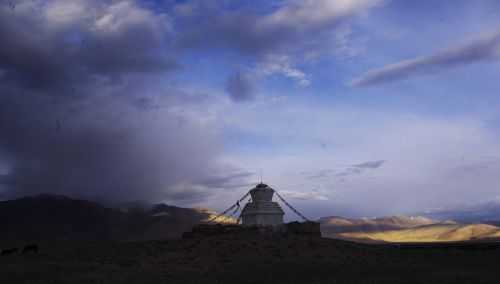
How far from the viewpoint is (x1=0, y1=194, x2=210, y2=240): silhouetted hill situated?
2763 inches

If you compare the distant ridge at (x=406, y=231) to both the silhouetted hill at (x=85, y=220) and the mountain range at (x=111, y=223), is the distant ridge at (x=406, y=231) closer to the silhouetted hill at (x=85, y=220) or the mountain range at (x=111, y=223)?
the mountain range at (x=111, y=223)

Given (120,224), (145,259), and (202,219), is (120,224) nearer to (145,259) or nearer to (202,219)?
(202,219)

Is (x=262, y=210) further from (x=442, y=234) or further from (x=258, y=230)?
(x=442, y=234)

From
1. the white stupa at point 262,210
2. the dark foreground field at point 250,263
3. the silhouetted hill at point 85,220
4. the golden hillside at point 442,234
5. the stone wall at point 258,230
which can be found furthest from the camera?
the golden hillside at point 442,234

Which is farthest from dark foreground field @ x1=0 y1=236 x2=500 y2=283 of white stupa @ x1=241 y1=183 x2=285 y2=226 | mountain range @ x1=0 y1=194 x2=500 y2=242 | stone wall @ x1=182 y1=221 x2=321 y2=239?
mountain range @ x1=0 y1=194 x2=500 y2=242

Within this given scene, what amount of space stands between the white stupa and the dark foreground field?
502 centimetres

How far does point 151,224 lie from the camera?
7800 cm

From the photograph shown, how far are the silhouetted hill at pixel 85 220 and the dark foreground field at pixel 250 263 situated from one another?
41.1 metres

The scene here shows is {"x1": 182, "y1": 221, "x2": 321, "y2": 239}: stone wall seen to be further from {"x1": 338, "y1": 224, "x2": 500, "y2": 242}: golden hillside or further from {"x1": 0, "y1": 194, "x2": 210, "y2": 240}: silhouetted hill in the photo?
{"x1": 338, "y1": 224, "x2": 500, "y2": 242}: golden hillside

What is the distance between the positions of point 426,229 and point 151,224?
172ft

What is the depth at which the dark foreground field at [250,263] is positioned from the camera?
18.7m

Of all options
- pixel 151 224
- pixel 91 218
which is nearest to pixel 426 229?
pixel 151 224

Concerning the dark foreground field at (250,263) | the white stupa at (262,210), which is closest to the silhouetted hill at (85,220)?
the white stupa at (262,210)

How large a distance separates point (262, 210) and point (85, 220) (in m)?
56.0
